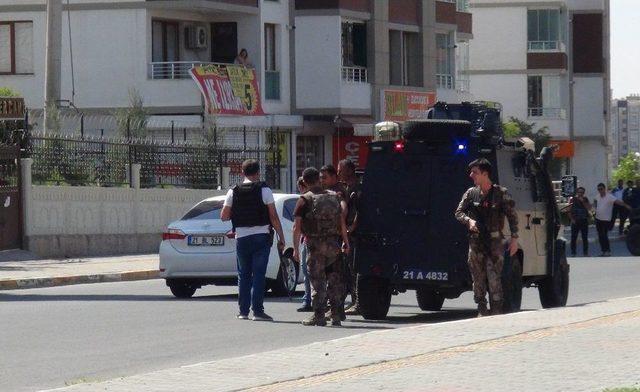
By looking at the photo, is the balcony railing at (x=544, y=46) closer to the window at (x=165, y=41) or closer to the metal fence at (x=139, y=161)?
the window at (x=165, y=41)

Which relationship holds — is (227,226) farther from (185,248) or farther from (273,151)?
(273,151)

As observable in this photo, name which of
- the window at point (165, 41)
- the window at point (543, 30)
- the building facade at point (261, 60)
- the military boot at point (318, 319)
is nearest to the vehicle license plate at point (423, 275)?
the military boot at point (318, 319)

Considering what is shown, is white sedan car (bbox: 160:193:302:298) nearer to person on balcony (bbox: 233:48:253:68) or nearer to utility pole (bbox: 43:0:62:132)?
utility pole (bbox: 43:0:62:132)

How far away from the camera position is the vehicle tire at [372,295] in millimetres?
17828

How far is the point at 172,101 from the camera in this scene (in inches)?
1791

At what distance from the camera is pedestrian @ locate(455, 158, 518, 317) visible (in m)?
16.5

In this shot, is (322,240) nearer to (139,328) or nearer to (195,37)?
(139,328)

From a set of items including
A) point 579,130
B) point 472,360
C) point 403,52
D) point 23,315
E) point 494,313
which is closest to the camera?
point 472,360

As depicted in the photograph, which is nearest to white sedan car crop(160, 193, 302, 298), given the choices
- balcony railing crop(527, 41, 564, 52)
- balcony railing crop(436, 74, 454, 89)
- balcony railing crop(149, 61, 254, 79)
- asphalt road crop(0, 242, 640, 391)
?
asphalt road crop(0, 242, 640, 391)

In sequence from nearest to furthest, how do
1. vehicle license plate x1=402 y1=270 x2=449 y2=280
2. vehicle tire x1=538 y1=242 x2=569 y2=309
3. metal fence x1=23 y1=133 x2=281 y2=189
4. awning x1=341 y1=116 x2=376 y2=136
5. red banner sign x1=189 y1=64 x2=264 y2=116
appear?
1. vehicle license plate x1=402 y1=270 x2=449 y2=280
2. vehicle tire x1=538 y1=242 x2=569 y2=309
3. metal fence x1=23 y1=133 x2=281 y2=189
4. red banner sign x1=189 y1=64 x2=264 y2=116
5. awning x1=341 y1=116 x2=376 y2=136

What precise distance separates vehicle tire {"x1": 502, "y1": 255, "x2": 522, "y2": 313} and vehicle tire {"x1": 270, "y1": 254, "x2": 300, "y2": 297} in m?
4.88

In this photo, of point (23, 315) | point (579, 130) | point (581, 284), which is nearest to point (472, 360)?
point (23, 315)

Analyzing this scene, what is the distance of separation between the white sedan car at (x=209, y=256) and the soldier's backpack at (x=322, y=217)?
4639mm

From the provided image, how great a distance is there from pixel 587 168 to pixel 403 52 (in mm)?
28759
